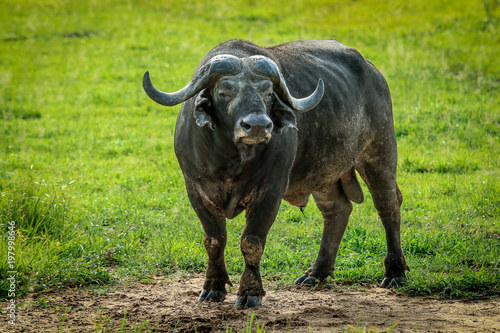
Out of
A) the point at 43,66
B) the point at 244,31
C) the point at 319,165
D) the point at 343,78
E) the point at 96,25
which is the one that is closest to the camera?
the point at 319,165

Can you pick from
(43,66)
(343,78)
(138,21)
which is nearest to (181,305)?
(343,78)

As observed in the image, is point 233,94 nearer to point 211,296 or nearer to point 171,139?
point 211,296

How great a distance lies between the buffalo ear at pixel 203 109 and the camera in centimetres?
513

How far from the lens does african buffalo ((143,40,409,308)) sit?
206 inches

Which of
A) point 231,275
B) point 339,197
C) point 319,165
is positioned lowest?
point 231,275

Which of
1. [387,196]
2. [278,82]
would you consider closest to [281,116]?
[278,82]

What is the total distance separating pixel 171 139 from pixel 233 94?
6.86m

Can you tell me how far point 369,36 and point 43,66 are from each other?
27.4 ft

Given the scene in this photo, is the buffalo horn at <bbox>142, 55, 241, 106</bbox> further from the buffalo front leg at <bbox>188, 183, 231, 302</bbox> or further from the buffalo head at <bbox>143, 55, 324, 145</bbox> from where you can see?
the buffalo front leg at <bbox>188, 183, 231, 302</bbox>

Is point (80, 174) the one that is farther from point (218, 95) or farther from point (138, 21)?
point (138, 21)

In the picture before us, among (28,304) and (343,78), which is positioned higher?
(343,78)

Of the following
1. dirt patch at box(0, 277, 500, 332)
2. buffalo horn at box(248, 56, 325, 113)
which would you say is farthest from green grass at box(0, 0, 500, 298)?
buffalo horn at box(248, 56, 325, 113)

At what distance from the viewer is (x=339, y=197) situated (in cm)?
724

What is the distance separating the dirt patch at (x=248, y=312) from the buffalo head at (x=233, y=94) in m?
1.51
